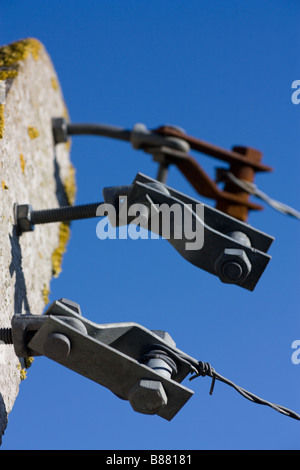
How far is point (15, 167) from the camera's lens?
488cm

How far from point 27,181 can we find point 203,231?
1.43 metres

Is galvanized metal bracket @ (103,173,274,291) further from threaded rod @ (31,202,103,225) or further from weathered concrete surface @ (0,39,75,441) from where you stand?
weathered concrete surface @ (0,39,75,441)

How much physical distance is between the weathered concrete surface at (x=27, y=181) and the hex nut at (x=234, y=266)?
1.20 metres

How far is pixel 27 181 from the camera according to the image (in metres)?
5.18

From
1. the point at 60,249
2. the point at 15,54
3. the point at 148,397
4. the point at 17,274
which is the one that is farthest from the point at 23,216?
the point at 148,397

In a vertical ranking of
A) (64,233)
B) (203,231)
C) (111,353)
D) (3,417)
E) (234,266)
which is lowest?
(3,417)

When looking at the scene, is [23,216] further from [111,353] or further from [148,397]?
[148,397]

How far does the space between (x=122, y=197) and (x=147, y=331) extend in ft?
3.13

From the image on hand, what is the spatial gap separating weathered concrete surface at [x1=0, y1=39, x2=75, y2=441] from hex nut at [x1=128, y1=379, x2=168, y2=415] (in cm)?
77

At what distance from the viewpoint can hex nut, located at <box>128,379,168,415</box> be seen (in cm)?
359

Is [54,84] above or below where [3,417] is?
above

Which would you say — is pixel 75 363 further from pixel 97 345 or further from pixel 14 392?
pixel 14 392

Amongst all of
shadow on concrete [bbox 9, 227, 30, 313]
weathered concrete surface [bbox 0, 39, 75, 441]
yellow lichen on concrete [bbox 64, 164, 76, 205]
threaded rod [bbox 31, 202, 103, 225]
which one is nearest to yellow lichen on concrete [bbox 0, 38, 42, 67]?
weathered concrete surface [bbox 0, 39, 75, 441]
